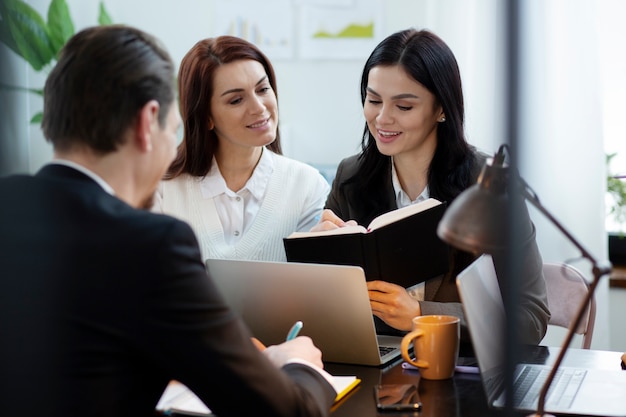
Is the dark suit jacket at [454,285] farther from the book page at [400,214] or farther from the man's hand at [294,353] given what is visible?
the man's hand at [294,353]

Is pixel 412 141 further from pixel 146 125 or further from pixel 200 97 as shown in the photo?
pixel 146 125

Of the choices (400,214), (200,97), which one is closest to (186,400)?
(400,214)

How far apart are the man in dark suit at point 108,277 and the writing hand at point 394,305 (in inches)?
25.3

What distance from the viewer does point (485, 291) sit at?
147 centimetres

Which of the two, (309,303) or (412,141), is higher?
(412,141)

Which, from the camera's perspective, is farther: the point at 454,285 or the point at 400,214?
the point at 454,285

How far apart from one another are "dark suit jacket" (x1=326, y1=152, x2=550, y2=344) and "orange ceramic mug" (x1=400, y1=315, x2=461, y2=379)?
22 cm

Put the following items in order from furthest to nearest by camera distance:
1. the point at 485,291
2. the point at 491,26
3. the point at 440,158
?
the point at 491,26
the point at 440,158
the point at 485,291

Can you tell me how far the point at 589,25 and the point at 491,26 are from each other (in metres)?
0.37

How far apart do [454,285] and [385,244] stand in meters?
0.30

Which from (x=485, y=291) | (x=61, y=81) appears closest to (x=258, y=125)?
(x=485, y=291)

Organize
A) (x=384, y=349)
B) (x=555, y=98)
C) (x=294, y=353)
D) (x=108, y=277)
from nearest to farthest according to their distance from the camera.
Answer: (x=108, y=277), (x=294, y=353), (x=384, y=349), (x=555, y=98)

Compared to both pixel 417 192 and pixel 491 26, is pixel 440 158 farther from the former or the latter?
pixel 491 26

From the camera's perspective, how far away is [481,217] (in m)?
0.98
